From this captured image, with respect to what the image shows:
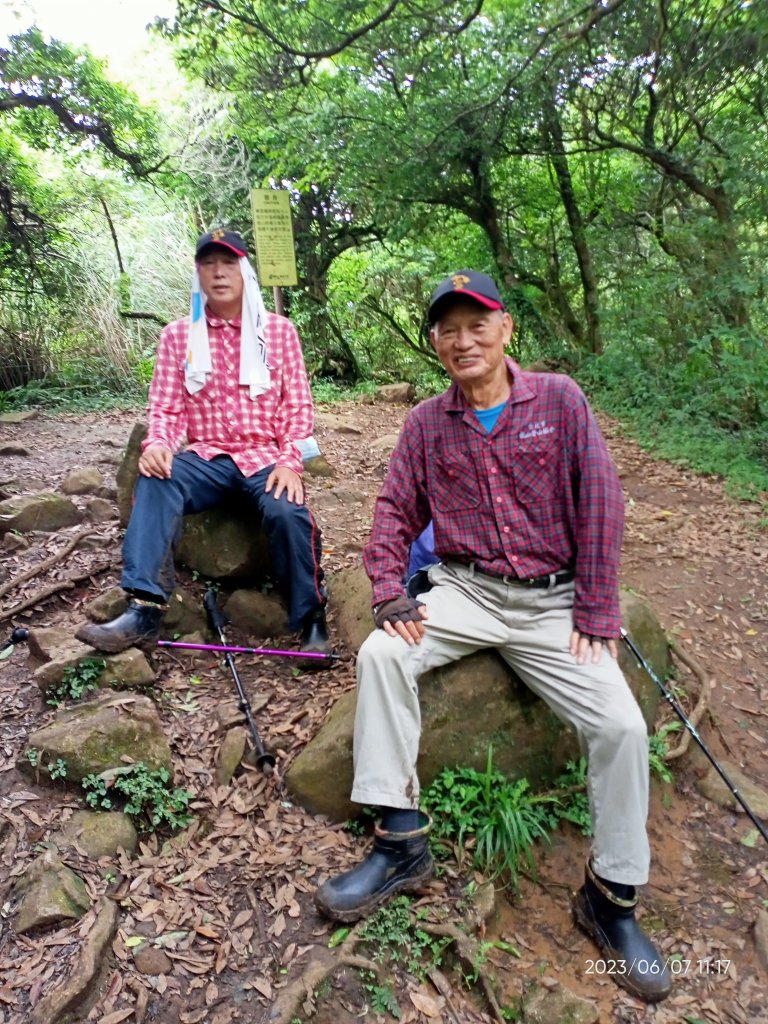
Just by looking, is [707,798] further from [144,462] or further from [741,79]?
[741,79]

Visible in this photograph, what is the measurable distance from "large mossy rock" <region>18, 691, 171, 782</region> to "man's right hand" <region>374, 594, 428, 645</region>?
3.41 ft

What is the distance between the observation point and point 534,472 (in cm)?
250

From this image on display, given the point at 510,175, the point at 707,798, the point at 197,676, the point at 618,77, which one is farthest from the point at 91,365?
the point at 707,798

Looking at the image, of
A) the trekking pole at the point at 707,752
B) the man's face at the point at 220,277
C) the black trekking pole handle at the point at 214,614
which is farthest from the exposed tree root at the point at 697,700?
the man's face at the point at 220,277

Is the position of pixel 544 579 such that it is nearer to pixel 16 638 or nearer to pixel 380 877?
pixel 380 877

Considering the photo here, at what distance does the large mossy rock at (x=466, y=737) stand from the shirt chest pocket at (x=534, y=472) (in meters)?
0.66

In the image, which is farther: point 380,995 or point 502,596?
point 502,596

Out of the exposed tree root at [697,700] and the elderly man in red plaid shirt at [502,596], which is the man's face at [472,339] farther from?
the exposed tree root at [697,700]

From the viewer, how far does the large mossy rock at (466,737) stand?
8.76ft

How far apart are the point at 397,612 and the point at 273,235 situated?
18.3 feet

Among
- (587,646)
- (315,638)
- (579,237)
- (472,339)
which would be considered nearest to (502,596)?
(587,646)

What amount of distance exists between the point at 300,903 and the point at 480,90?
8215 millimetres

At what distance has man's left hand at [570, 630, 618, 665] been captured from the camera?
2369 millimetres

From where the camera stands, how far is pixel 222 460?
3.45 metres
